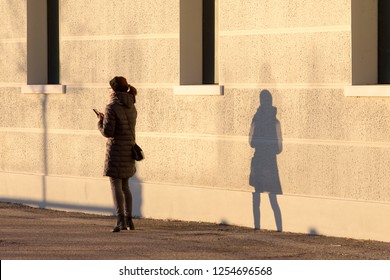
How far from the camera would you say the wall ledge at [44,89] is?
2033cm

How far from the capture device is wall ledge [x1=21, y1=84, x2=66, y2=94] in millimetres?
20328

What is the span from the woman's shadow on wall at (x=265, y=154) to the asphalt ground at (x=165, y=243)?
0.35 meters

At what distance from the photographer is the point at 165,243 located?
15641 mm

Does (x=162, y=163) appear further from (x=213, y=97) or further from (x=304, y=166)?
(x=304, y=166)

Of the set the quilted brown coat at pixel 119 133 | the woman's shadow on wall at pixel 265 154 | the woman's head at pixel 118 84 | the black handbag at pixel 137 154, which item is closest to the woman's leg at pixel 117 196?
the quilted brown coat at pixel 119 133

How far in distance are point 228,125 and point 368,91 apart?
2.46 meters

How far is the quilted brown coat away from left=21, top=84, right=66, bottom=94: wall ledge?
3676mm

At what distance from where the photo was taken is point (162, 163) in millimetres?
18531

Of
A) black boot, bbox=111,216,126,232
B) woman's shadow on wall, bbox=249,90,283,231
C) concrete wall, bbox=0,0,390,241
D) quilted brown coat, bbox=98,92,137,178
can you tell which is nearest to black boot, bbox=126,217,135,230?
black boot, bbox=111,216,126,232

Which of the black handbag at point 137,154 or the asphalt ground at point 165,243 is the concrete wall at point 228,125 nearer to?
the asphalt ground at point 165,243

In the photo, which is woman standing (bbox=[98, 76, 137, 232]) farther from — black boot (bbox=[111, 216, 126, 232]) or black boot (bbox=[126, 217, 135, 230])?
black boot (bbox=[126, 217, 135, 230])

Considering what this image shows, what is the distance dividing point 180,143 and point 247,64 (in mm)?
1597

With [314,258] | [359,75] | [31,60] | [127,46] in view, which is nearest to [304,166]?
[359,75]

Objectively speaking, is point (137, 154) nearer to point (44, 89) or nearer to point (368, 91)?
point (368, 91)
